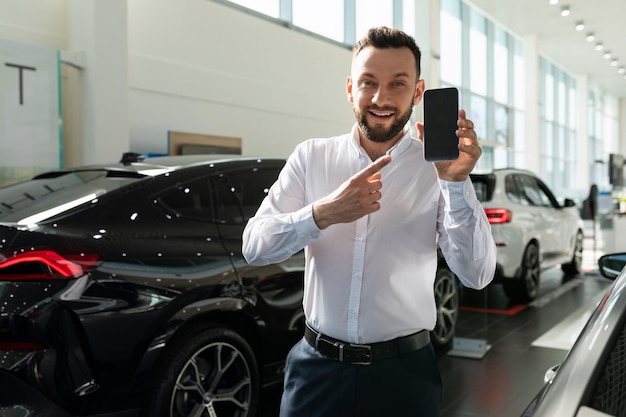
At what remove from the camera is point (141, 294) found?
93.0 inches

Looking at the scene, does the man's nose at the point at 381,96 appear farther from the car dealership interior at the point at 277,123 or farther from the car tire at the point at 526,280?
the car tire at the point at 526,280

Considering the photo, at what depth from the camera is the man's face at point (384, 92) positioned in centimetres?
142

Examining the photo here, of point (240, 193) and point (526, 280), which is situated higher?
point (240, 193)

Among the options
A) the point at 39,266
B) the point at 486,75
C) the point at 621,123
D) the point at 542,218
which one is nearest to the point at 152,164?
the point at 39,266

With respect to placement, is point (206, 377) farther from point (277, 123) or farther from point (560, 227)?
point (277, 123)

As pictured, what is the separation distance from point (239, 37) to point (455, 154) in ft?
25.8

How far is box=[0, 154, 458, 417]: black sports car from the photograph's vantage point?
2.12 meters

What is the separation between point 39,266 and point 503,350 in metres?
3.62

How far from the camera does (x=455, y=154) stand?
4.07 feet

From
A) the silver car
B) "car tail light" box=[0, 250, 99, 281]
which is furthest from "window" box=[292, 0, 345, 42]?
the silver car

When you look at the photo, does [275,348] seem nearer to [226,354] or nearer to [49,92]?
[226,354]

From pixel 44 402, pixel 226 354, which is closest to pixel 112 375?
pixel 44 402

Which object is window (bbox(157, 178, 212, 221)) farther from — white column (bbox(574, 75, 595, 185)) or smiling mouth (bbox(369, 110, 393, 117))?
white column (bbox(574, 75, 595, 185))

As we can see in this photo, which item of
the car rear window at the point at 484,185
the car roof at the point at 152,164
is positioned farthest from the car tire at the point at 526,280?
the car roof at the point at 152,164
